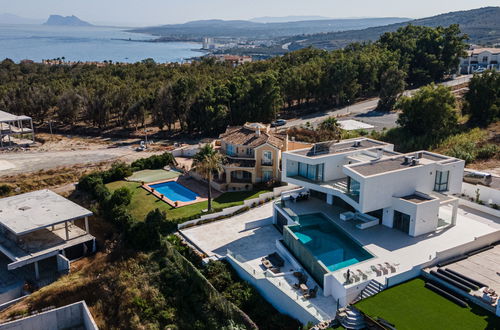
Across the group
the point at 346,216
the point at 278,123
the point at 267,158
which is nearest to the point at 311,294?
the point at 346,216

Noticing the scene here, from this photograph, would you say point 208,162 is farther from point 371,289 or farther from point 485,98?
point 485,98

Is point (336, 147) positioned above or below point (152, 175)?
above

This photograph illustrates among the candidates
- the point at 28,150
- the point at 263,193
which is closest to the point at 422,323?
the point at 263,193

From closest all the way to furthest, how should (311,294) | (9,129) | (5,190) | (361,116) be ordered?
(311,294), (5,190), (9,129), (361,116)

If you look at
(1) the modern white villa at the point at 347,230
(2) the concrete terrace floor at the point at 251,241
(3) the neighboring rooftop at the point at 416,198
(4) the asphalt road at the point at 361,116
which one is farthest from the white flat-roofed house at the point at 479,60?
(2) the concrete terrace floor at the point at 251,241

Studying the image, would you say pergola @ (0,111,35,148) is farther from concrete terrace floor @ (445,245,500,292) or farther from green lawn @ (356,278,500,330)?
concrete terrace floor @ (445,245,500,292)

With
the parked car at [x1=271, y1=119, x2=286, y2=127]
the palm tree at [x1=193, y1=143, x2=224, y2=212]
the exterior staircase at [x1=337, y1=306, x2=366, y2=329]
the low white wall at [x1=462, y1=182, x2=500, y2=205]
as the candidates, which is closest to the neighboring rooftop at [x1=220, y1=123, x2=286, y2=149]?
the palm tree at [x1=193, y1=143, x2=224, y2=212]

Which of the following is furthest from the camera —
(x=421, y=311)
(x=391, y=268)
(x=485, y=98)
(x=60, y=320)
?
(x=485, y=98)

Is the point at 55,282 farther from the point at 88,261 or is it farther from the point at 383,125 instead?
the point at 383,125
